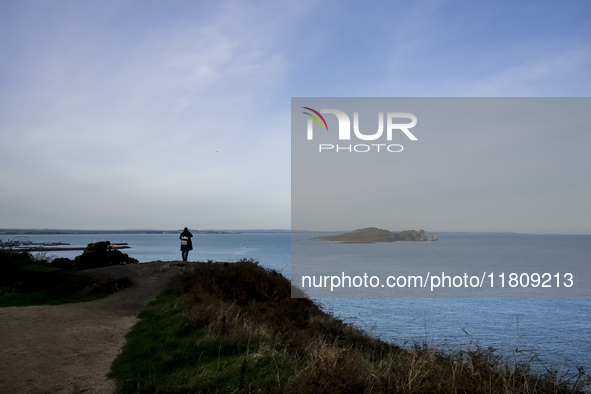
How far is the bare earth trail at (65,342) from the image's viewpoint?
6633 mm

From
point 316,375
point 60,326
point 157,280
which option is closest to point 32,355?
point 60,326

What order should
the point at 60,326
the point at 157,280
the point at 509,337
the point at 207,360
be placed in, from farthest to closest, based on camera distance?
the point at 509,337 < the point at 157,280 < the point at 60,326 < the point at 207,360

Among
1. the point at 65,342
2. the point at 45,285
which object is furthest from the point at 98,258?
the point at 65,342

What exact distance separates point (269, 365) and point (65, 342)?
492 centimetres

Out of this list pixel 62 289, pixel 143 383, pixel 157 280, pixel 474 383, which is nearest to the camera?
pixel 474 383

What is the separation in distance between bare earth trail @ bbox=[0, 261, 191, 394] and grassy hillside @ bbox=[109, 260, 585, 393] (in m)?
0.38

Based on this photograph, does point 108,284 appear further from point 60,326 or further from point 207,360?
point 207,360

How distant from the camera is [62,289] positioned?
14.5 meters

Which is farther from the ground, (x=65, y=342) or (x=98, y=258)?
(x=98, y=258)

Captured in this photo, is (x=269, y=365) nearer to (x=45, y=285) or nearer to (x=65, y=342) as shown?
(x=65, y=342)

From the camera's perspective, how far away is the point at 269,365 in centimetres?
699

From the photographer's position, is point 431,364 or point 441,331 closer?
point 431,364

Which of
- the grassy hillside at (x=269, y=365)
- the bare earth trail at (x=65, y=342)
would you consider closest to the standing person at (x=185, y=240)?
the bare earth trail at (x=65, y=342)

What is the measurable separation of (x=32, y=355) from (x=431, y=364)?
24.3ft
